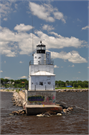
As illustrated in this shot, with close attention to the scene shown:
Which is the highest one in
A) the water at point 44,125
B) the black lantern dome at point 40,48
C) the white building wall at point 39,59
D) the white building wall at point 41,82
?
the black lantern dome at point 40,48

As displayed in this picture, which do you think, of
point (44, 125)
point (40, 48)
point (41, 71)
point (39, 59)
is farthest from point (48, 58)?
point (44, 125)

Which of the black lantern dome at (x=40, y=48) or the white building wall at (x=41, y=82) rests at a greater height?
the black lantern dome at (x=40, y=48)

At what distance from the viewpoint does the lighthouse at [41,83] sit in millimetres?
29281

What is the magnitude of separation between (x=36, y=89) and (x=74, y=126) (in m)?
9.71

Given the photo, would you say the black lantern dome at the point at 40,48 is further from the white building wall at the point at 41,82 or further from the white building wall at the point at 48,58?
the white building wall at the point at 41,82

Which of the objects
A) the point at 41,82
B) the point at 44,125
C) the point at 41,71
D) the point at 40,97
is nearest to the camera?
the point at 44,125

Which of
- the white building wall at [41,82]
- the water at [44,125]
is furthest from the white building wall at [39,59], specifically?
the water at [44,125]

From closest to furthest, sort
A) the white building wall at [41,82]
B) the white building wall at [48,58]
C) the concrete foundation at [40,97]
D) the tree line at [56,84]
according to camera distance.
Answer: the concrete foundation at [40,97] → the white building wall at [41,82] → the white building wall at [48,58] → the tree line at [56,84]

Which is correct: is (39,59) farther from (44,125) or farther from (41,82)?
(44,125)

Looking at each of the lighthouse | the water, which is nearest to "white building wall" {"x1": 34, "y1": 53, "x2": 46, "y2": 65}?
the lighthouse

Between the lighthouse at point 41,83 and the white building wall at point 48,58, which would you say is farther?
the white building wall at point 48,58

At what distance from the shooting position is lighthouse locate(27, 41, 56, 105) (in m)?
29.3

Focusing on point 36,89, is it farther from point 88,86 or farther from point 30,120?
point 88,86

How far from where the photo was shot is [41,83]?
3036 centimetres
